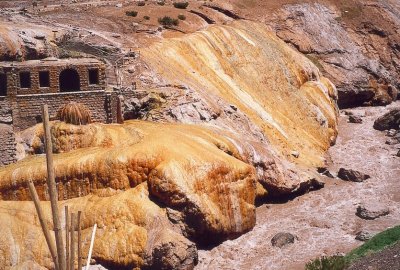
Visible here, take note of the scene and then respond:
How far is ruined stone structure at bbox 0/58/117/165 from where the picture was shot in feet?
98.0

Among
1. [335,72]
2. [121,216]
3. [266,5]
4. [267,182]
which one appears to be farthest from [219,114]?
[266,5]

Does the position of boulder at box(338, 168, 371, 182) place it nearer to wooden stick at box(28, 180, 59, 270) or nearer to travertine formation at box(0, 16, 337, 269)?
travertine formation at box(0, 16, 337, 269)

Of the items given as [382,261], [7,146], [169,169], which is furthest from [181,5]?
[382,261]

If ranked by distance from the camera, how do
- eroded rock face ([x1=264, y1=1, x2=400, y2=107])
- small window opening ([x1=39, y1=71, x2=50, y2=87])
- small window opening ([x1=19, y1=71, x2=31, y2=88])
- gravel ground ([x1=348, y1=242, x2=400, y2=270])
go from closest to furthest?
gravel ground ([x1=348, y1=242, x2=400, y2=270])
small window opening ([x1=19, y1=71, x2=31, y2=88])
small window opening ([x1=39, y1=71, x2=50, y2=87])
eroded rock face ([x1=264, y1=1, x2=400, y2=107])

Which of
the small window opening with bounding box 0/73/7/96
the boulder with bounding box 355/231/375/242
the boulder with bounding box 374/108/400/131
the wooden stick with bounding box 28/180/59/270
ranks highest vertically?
the wooden stick with bounding box 28/180/59/270

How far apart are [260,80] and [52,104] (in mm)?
18389

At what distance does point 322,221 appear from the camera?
29500 millimetres

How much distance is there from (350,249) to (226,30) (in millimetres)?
25289

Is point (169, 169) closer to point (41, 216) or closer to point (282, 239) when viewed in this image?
point (282, 239)

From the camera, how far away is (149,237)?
961 inches

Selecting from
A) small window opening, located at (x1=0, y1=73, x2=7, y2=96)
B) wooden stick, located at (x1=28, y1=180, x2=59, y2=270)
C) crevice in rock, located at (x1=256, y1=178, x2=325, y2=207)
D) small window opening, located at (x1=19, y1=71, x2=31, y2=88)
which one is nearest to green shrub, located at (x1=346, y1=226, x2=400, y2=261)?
crevice in rock, located at (x1=256, y1=178, x2=325, y2=207)

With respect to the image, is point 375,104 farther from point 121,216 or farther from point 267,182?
point 121,216

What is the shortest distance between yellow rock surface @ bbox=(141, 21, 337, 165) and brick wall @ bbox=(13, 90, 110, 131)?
18.6 ft

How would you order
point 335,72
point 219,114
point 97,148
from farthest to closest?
point 335,72 < point 219,114 < point 97,148
